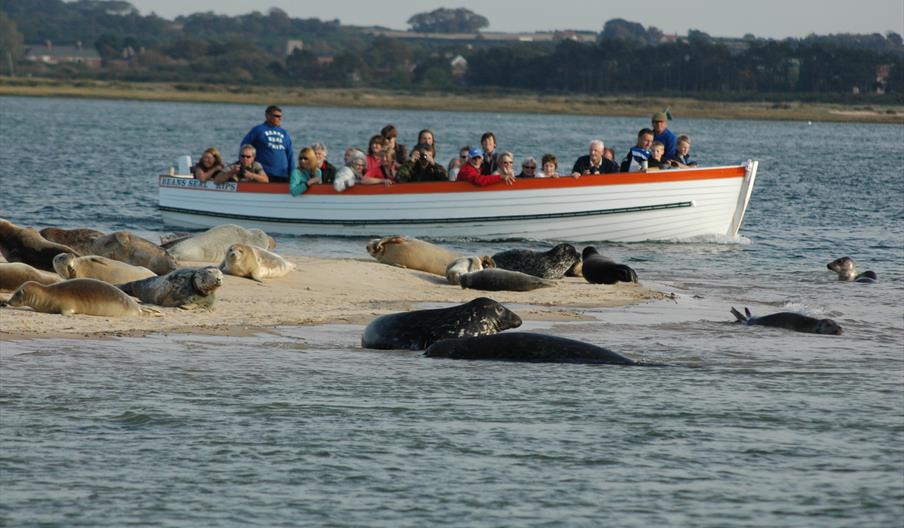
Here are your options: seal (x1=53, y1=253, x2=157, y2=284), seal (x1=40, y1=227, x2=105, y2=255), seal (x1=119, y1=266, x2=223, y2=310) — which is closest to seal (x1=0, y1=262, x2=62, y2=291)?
seal (x1=53, y1=253, x2=157, y2=284)

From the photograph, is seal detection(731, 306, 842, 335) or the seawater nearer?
the seawater

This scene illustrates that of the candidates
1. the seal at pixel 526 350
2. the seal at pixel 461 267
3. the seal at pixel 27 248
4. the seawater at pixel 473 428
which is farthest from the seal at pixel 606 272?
the seal at pixel 27 248

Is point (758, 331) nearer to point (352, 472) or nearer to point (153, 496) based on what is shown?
point (352, 472)

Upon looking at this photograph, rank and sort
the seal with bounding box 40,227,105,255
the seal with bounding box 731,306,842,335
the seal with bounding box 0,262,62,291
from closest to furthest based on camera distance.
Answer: the seal with bounding box 0,262,62,291
the seal with bounding box 731,306,842,335
the seal with bounding box 40,227,105,255

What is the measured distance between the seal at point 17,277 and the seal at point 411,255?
4.60 m

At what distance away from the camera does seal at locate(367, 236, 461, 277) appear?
15.2m

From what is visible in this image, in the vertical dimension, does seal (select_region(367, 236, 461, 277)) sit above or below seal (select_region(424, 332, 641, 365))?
below

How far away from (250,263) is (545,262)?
344 centimetres

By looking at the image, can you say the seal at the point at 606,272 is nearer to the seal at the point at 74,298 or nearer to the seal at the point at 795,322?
the seal at the point at 795,322

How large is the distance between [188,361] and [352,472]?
294 centimetres

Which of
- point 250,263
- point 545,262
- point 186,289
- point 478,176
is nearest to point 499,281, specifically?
point 545,262

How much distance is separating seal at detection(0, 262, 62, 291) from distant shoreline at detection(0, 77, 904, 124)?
106996mm

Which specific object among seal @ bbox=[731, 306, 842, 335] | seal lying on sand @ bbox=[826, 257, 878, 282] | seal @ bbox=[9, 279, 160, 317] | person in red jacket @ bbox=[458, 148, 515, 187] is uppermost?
person in red jacket @ bbox=[458, 148, 515, 187]

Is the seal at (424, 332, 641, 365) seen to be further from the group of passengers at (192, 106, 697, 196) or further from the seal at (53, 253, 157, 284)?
the group of passengers at (192, 106, 697, 196)
